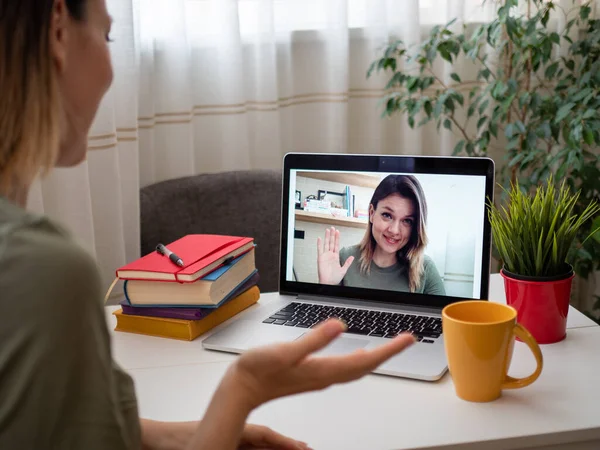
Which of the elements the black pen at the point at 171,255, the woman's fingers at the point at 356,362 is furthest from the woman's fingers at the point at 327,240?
the woman's fingers at the point at 356,362

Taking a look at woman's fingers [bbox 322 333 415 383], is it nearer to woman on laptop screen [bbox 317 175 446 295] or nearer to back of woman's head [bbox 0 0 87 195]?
back of woman's head [bbox 0 0 87 195]

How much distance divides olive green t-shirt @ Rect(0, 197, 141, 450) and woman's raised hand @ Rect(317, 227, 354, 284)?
0.74m

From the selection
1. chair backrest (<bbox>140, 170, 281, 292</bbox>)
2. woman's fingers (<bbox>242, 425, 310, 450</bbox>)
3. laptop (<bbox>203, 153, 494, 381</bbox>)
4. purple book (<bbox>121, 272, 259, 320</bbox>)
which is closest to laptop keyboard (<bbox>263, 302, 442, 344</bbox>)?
laptop (<bbox>203, 153, 494, 381</bbox>)

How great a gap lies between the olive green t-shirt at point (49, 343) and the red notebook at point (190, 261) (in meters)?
0.63

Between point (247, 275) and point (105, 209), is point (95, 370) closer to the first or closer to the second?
point (247, 275)

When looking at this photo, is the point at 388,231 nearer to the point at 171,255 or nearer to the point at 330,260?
the point at 330,260

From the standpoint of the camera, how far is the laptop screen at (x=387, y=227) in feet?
3.91

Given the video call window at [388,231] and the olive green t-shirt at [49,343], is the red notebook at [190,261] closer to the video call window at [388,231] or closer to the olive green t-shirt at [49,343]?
the video call window at [388,231]

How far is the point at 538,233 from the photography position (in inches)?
42.9

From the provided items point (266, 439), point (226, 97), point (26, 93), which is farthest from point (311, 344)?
point (226, 97)

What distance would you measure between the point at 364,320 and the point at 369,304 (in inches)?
2.6

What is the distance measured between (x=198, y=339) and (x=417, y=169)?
45 cm

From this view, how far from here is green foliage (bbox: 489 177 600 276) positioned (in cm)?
108

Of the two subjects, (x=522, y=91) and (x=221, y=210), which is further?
(x=522, y=91)
